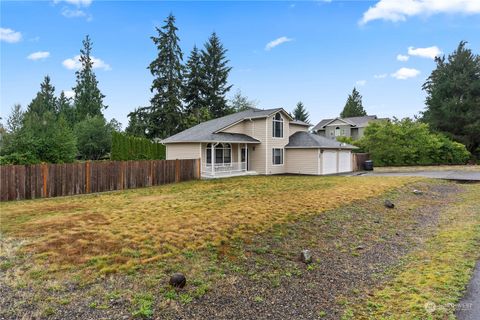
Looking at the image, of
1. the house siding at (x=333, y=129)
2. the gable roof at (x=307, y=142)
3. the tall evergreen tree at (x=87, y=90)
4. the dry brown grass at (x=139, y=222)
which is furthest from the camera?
the house siding at (x=333, y=129)

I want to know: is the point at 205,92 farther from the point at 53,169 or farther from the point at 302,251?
the point at 302,251

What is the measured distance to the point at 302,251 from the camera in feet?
19.8

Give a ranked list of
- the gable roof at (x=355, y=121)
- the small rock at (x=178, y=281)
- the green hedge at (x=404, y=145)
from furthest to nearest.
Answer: the gable roof at (x=355, y=121) < the green hedge at (x=404, y=145) < the small rock at (x=178, y=281)

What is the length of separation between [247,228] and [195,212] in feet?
6.85

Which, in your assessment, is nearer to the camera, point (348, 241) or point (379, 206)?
point (348, 241)

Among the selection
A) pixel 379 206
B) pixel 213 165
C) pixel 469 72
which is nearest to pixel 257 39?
pixel 213 165

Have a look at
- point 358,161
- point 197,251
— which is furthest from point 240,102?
point 197,251

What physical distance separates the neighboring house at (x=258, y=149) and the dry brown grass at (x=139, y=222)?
358 inches

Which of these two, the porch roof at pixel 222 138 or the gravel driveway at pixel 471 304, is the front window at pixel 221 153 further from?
the gravel driveway at pixel 471 304

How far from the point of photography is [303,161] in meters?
23.1

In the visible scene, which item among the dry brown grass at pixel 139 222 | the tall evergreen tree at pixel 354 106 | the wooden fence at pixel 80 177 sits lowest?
the dry brown grass at pixel 139 222

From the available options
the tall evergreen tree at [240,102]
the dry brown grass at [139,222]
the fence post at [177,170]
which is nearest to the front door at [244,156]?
the fence post at [177,170]

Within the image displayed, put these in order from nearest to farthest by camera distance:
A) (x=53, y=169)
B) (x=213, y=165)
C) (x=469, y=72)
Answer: (x=53, y=169)
(x=213, y=165)
(x=469, y=72)

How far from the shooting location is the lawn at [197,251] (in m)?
4.06
